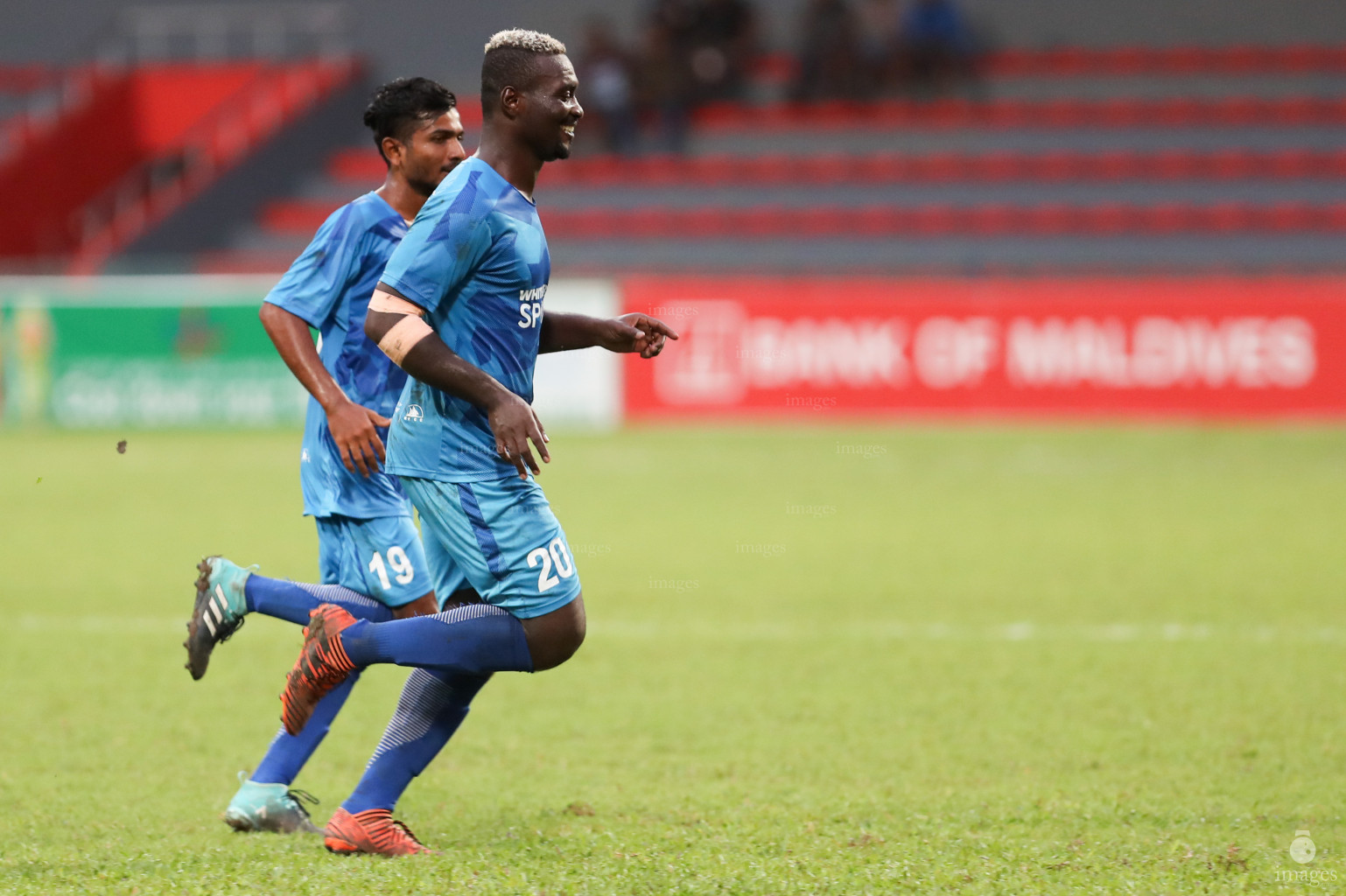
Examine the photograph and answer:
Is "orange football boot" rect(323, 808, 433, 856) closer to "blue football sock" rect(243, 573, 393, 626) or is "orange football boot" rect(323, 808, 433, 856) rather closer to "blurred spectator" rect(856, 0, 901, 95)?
"blue football sock" rect(243, 573, 393, 626)

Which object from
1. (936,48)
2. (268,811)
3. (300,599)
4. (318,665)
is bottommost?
(268,811)

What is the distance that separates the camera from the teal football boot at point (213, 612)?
14.7ft

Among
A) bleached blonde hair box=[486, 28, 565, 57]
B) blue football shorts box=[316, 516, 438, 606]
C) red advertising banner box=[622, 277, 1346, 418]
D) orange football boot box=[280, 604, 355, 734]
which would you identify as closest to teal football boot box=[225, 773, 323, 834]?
orange football boot box=[280, 604, 355, 734]

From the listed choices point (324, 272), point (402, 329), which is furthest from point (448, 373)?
point (324, 272)

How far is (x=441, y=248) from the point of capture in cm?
373

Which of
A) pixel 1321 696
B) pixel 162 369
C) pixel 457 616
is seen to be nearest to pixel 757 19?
pixel 162 369

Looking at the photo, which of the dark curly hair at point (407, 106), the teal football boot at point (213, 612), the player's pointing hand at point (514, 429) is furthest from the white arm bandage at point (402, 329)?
the teal football boot at point (213, 612)

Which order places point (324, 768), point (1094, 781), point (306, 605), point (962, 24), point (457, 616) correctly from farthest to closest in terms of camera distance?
point (962, 24), point (324, 768), point (1094, 781), point (306, 605), point (457, 616)

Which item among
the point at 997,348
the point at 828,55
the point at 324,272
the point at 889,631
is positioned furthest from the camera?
the point at 828,55

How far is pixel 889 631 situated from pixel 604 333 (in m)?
3.48

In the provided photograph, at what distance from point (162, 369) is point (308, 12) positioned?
1200cm

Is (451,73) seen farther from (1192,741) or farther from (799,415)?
(1192,741)

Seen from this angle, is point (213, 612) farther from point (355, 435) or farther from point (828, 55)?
point (828, 55)

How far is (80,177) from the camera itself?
84.5ft
